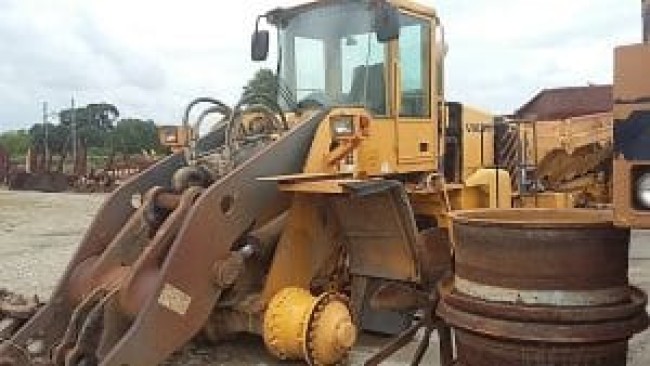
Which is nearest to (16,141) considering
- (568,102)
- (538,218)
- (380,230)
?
(568,102)

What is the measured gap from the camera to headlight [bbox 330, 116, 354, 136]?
6.20 m

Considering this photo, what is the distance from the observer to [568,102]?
50.2 ft

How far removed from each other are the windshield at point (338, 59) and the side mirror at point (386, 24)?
37 cm

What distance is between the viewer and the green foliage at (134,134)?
163 ft

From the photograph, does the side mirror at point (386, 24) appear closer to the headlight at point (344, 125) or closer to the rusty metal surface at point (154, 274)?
the headlight at point (344, 125)

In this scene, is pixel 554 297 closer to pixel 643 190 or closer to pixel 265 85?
pixel 643 190

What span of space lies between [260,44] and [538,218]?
5.19m

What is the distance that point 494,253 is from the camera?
2613 millimetres

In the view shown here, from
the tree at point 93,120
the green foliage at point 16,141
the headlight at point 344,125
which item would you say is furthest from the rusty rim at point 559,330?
the green foliage at point 16,141

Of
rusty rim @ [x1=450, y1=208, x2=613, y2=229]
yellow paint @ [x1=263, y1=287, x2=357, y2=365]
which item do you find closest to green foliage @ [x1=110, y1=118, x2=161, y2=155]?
yellow paint @ [x1=263, y1=287, x2=357, y2=365]

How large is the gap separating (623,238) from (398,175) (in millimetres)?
4661

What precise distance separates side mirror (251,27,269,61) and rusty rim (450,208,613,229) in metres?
5.07

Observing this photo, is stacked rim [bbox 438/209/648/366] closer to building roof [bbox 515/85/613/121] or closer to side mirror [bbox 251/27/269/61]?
side mirror [bbox 251/27/269/61]

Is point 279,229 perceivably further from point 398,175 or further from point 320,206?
point 398,175
